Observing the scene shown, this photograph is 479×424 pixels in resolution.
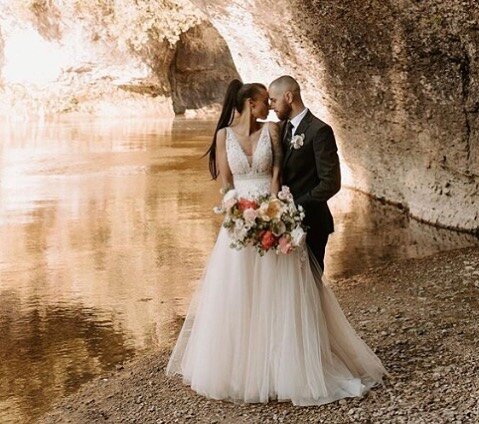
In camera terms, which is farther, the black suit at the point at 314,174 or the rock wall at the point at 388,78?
the rock wall at the point at 388,78

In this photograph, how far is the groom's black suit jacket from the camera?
6.33 meters

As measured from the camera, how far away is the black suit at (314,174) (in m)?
6.33

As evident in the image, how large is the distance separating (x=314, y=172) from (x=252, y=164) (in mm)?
448

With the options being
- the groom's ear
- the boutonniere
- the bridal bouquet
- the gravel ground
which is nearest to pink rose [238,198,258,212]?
the bridal bouquet

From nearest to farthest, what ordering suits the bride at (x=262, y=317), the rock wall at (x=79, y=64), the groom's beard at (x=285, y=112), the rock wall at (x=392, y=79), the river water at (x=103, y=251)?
1. the bride at (x=262, y=317)
2. the groom's beard at (x=285, y=112)
3. the river water at (x=103, y=251)
4. the rock wall at (x=392, y=79)
5. the rock wall at (x=79, y=64)

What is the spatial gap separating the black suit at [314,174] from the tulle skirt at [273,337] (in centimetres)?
27

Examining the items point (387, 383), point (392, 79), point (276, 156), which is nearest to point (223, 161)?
point (276, 156)

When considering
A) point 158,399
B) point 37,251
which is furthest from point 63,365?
point 37,251

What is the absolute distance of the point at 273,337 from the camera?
20.6ft

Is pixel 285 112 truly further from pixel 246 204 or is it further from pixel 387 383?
pixel 387 383

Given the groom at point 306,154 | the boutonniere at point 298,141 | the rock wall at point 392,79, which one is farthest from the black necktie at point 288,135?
the rock wall at point 392,79

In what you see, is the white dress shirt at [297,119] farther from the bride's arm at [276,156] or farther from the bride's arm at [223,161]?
the bride's arm at [223,161]

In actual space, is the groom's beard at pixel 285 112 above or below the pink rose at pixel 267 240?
above

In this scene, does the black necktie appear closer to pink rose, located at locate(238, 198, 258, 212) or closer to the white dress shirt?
the white dress shirt
